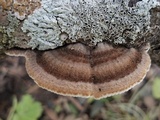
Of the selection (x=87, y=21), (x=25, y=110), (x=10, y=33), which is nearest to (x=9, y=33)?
(x=10, y=33)

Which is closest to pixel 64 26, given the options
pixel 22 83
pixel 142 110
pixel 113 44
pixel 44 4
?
pixel 44 4

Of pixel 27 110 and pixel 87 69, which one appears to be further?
Answer: pixel 27 110

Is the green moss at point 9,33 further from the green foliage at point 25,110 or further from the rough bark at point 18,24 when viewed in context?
the green foliage at point 25,110

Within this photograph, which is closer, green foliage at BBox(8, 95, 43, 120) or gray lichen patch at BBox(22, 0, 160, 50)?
gray lichen patch at BBox(22, 0, 160, 50)

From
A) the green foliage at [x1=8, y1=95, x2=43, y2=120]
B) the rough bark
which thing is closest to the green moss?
the rough bark

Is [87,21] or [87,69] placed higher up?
[87,21]

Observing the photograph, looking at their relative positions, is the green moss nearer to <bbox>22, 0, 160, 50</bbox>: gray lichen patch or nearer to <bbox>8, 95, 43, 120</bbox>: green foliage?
<bbox>22, 0, 160, 50</bbox>: gray lichen patch

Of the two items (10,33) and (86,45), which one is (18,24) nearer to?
(10,33)
